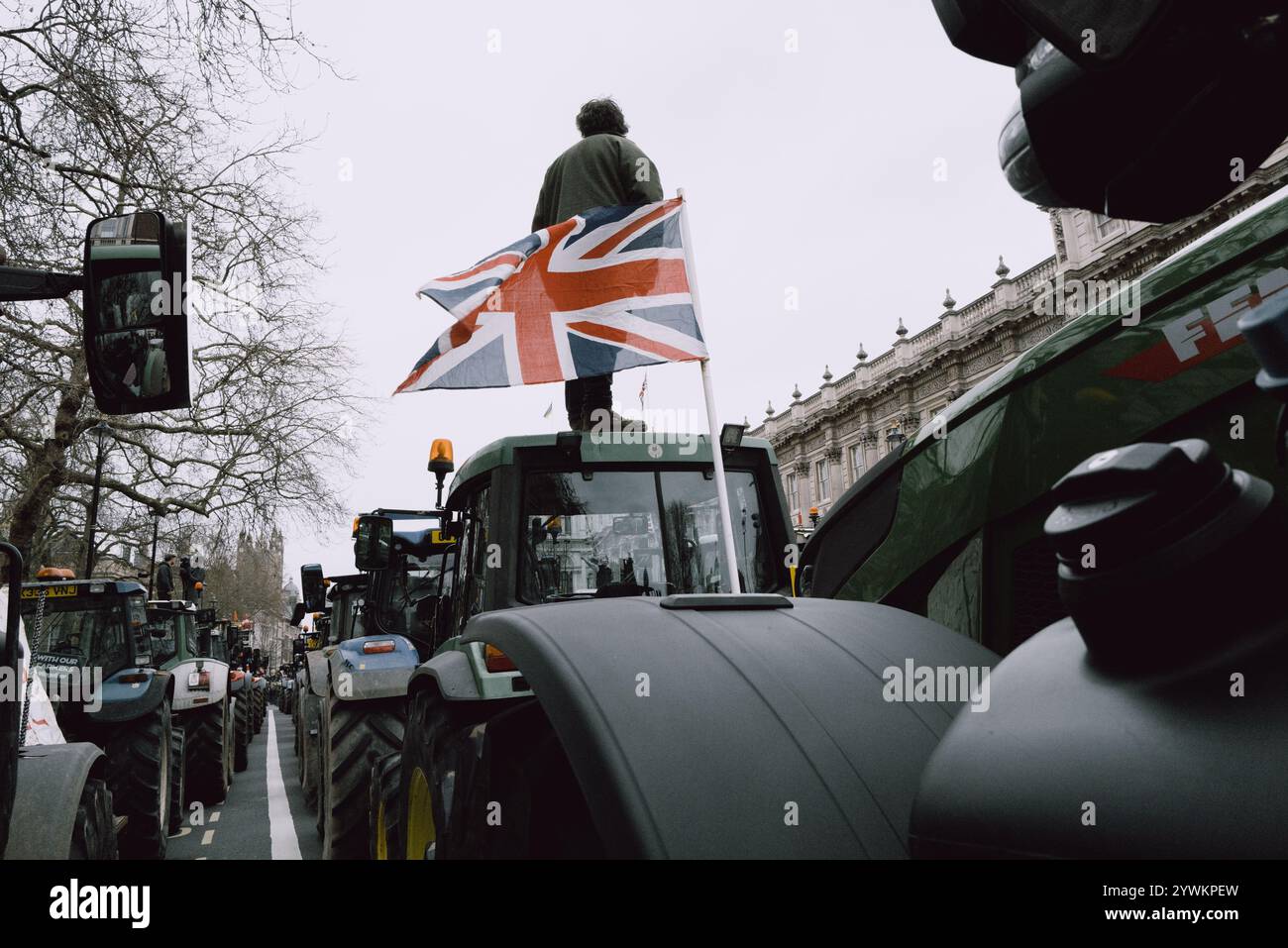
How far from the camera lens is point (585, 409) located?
5.53 meters

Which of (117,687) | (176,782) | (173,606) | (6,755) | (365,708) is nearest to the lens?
(6,755)

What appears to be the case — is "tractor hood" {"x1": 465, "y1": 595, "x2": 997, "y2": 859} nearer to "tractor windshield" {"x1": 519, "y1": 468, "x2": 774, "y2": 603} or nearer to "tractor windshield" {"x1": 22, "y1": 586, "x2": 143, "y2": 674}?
"tractor windshield" {"x1": 519, "y1": 468, "x2": 774, "y2": 603}

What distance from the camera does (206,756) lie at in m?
11.0

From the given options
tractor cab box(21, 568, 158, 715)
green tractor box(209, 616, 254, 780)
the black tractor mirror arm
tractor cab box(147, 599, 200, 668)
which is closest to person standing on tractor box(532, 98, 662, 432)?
the black tractor mirror arm

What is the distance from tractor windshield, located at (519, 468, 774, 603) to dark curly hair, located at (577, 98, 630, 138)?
2.41 metres

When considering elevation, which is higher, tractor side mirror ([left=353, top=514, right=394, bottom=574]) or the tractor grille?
tractor side mirror ([left=353, top=514, right=394, bottom=574])

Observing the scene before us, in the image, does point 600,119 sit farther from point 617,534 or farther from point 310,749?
point 310,749

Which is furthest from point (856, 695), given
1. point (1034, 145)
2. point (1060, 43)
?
point (1060, 43)

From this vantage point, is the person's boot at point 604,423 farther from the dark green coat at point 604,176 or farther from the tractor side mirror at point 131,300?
the tractor side mirror at point 131,300

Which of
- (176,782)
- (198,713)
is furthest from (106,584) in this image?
(198,713)

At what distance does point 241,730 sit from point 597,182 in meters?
15.1

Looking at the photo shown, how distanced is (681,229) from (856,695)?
4139 millimetres

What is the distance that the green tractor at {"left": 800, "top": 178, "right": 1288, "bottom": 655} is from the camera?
4.14ft
